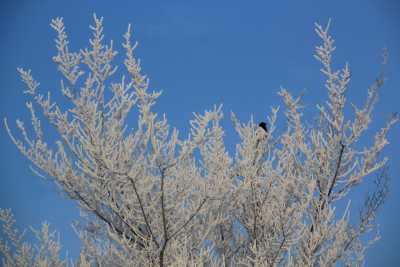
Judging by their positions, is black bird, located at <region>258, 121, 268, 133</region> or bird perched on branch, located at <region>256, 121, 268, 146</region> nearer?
bird perched on branch, located at <region>256, 121, 268, 146</region>

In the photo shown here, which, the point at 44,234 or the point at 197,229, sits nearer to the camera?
the point at 197,229

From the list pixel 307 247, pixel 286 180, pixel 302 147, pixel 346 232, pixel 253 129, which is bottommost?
pixel 307 247

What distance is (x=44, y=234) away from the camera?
23.2 feet

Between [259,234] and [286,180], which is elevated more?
[286,180]

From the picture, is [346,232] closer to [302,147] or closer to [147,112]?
[302,147]

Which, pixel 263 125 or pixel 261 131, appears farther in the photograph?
pixel 263 125

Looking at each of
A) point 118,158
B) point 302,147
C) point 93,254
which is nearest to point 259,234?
point 302,147

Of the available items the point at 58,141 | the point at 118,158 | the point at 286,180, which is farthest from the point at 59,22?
the point at 286,180

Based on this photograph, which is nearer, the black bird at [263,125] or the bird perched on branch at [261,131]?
the bird perched on branch at [261,131]

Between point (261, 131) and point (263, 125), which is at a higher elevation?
point (263, 125)

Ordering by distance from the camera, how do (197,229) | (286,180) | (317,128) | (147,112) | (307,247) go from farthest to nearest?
(317,128)
(286,180)
(197,229)
(307,247)
(147,112)

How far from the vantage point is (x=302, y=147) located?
6.86 meters

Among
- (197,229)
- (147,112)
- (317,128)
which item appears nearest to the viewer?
(147,112)

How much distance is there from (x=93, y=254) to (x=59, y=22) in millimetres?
3179
